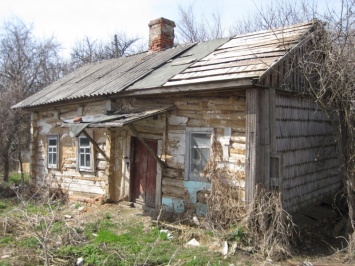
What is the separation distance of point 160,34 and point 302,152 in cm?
680

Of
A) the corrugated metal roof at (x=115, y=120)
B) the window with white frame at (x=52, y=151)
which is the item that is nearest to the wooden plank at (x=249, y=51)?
the corrugated metal roof at (x=115, y=120)

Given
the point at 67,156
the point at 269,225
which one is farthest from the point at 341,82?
the point at 67,156

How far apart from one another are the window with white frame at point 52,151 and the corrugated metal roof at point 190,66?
131cm

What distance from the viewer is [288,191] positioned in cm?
744

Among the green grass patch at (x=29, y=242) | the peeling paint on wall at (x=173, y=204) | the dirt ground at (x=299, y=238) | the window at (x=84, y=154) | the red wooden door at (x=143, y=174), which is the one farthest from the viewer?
the window at (x=84, y=154)

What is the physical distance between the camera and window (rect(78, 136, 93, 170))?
417 inches

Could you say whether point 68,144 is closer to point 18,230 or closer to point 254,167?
point 18,230

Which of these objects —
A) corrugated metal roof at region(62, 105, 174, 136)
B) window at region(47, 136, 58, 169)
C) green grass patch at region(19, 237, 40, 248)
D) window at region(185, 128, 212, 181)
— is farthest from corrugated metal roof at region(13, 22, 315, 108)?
green grass patch at region(19, 237, 40, 248)

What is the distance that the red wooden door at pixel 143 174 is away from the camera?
898cm

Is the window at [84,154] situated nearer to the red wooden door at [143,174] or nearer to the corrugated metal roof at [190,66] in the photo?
the corrugated metal roof at [190,66]

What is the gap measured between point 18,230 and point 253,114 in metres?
5.41

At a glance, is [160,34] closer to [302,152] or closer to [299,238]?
[302,152]

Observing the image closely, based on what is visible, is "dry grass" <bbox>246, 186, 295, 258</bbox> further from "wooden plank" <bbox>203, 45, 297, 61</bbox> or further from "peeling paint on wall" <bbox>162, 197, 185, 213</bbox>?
"wooden plank" <bbox>203, 45, 297, 61</bbox>

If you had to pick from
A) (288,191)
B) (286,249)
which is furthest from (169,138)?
(286,249)
